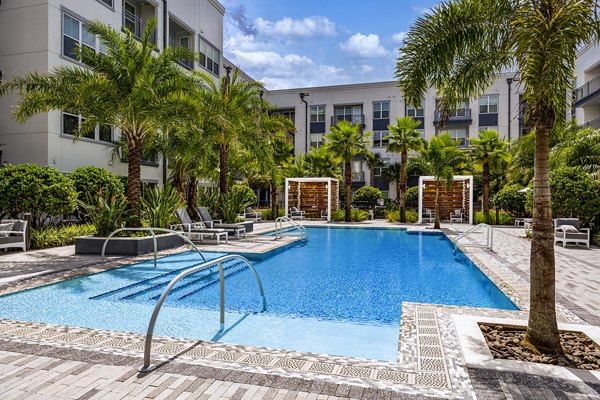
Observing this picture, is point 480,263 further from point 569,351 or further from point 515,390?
point 515,390

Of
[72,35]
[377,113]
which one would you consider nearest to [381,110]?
[377,113]

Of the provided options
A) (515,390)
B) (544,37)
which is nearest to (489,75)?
(544,37)

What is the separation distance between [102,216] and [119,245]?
1.10 m

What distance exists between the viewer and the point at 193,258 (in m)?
10.5

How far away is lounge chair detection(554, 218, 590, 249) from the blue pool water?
4.15 meters

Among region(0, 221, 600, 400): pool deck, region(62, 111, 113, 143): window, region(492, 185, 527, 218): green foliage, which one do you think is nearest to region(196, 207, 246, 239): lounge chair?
region(62, 111, 113, 143): window

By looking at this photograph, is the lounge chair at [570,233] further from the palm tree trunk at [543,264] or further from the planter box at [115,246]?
the planter box at [115,246]

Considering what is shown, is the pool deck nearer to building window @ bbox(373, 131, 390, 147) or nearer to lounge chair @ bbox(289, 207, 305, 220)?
lounge chair @ bbox(289, 207, 305, 220)

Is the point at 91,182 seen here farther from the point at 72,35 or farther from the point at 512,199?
the point at 512,199

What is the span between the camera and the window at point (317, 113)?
4025cm

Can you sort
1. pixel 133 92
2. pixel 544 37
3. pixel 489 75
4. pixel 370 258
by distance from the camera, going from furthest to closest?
pixel 370 258
pixel 133 92
pixel 489 75
pixel 544 37

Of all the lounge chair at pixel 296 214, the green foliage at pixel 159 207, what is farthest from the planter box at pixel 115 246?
the lounge chair at pixel 296 214

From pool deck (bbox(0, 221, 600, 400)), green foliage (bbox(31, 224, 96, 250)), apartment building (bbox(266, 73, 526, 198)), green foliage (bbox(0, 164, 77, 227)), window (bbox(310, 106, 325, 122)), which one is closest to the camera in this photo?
pool deck (bbox(0, 221, 600, 400))

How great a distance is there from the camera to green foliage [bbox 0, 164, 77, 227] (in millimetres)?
11656
